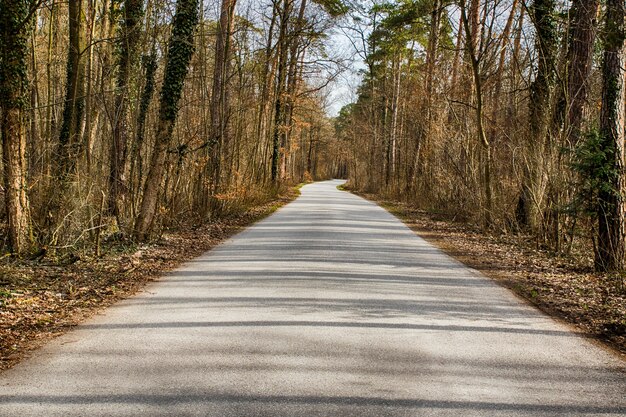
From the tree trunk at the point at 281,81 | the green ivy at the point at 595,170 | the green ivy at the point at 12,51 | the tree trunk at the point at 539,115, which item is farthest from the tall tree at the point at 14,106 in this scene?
the tree trunk at the point at 281,81

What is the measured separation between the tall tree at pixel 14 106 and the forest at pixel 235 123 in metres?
0.02

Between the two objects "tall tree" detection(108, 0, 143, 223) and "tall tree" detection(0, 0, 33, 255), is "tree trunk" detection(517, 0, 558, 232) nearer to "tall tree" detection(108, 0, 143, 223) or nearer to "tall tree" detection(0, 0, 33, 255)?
"tall tree" detection(108, 0, 143, 223)

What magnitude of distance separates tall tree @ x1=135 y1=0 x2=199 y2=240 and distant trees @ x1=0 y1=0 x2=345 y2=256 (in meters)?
0.02

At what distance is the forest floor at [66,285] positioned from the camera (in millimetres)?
5386

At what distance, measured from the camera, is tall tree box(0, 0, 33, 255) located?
28.9 feet

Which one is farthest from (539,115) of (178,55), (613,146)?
(178,55)

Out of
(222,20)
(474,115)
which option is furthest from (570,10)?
(222,20)

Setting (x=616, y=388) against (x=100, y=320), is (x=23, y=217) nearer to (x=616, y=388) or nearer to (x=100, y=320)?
(x=100, y=320)

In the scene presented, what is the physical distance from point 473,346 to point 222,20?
48.4 ft

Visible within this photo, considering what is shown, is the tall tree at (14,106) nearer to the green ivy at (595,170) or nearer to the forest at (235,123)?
the forest at (235,123)

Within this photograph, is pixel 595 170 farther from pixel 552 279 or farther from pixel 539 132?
pixel 539 132

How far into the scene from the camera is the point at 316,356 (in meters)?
4.77

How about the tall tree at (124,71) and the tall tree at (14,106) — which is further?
the tall tree at (124,71)

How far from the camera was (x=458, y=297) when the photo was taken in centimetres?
725
